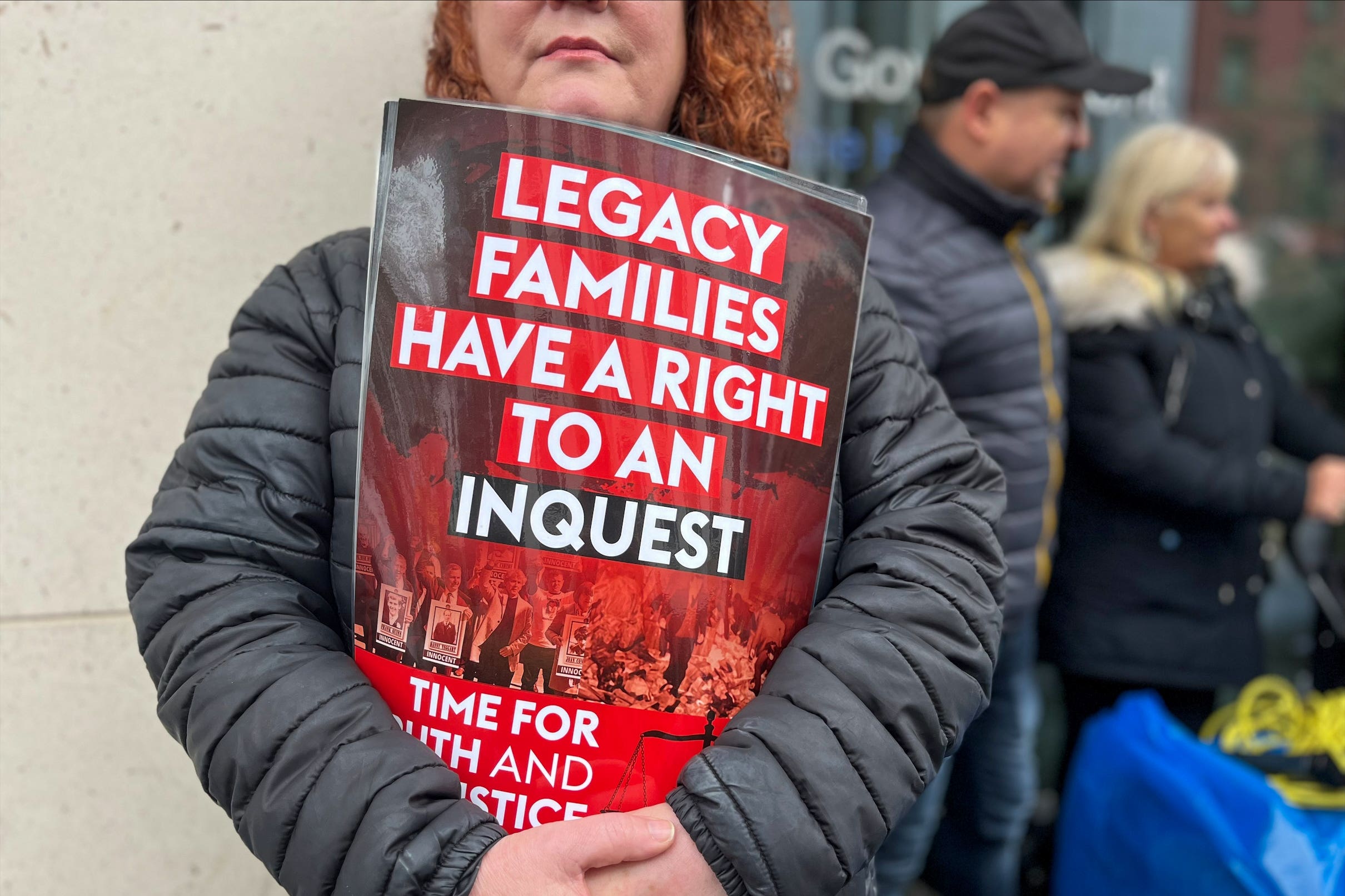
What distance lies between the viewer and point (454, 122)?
3.37 ft

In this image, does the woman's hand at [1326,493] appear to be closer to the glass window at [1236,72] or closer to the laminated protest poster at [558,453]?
the glass window at [1236,72]

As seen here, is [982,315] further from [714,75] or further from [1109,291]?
[714,75]

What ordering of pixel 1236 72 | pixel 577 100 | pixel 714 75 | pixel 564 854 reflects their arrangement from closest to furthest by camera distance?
pixel 564 854
pixel 577 100
pixel 714 75
pixel 1236 72

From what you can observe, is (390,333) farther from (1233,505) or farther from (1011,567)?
(1233,505)

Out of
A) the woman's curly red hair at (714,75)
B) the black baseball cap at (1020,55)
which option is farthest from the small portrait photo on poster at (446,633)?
the black baseball cap at (1020,55)

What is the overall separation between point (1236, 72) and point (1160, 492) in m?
1.91

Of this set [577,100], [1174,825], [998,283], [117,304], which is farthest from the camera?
[998,283]

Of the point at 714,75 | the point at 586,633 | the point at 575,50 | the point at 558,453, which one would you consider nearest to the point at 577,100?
the point at 575,50

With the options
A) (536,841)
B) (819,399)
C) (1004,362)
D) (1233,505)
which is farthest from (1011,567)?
(536,841)

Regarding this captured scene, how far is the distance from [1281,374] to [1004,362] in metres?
1.15

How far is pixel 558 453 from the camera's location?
1002 millimetres

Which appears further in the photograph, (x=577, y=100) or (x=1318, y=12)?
(x=1318, y=12)

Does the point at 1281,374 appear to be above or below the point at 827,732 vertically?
above

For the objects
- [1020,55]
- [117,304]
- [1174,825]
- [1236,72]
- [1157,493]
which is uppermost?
[1236,72]
